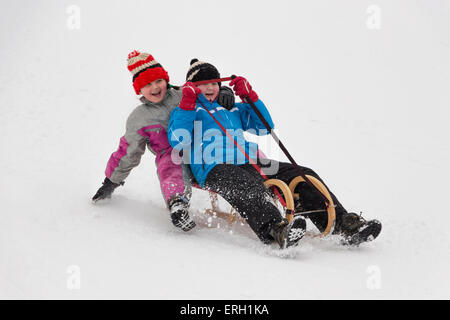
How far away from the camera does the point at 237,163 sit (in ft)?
9.10

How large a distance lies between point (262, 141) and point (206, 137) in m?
1.94

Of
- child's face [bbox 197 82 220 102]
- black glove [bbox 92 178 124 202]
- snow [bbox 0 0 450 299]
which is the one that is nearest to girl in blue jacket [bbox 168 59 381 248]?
child's face [bbox 197 82 220 102]

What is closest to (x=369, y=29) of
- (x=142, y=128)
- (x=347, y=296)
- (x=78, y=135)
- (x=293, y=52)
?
(x=293, y=52)

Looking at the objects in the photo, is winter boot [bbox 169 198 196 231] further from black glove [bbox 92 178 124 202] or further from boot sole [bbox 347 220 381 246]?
boot sole [bbox 347 220 381 246]

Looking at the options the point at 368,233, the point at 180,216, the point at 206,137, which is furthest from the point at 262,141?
the point at 368,233

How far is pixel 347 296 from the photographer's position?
2.03 meters

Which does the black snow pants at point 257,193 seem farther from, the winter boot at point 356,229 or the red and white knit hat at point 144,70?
the red and white knit hat at point 144,70

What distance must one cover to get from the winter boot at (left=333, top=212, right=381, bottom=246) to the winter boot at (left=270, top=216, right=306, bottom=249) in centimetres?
31

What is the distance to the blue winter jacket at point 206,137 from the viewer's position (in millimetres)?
2748

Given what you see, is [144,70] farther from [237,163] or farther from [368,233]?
[368,233]

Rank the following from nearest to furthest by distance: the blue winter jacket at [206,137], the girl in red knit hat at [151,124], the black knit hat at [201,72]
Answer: the blue winter jacket at [206,137], the girl in red knit hat at [151,124], the black knit hat at [201,72]

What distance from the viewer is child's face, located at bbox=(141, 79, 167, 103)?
9.50ft

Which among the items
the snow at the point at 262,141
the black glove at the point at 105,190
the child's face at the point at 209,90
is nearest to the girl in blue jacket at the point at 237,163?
the child's face at the point at 209,90
